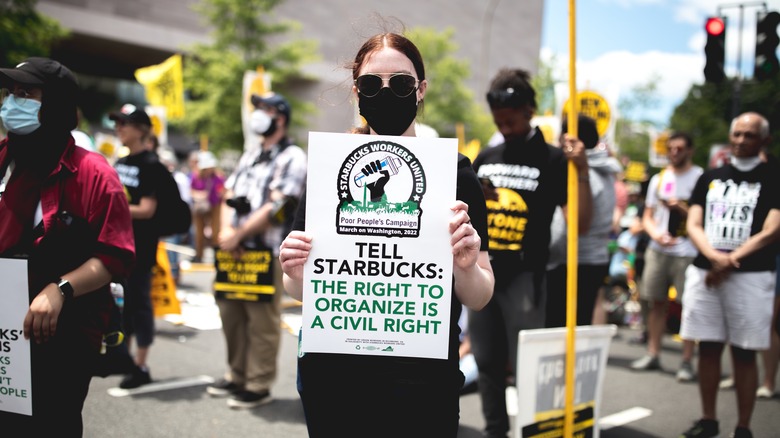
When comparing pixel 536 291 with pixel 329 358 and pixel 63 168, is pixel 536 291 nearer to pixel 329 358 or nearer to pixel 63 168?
pixel 329 358

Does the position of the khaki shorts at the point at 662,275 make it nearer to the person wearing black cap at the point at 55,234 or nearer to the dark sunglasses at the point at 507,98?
the dark sunglasses at the point at 507,98

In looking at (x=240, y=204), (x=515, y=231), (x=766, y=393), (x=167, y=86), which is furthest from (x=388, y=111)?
(x=167, y=86)

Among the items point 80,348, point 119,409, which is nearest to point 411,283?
point 80,348

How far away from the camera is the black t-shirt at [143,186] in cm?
472

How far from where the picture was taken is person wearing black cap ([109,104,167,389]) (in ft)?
15.5

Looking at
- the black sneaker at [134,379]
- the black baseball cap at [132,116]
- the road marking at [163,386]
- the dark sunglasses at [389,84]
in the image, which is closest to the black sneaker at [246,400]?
the road marking at [163,386]

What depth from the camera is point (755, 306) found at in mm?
3900

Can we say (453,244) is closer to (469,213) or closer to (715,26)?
(469,213)

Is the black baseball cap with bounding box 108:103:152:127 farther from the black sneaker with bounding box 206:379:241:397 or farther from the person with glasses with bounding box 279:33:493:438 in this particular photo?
the person with glasses with bounding box 279:33:493:438

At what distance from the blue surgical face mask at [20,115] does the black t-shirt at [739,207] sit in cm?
392

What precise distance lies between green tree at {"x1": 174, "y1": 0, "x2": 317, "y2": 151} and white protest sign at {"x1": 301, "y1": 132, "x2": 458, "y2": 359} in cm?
2355

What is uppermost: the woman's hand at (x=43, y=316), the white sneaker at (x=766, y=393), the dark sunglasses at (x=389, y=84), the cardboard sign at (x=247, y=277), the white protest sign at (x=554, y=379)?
the dark sunglasses at (x=389, y=84)

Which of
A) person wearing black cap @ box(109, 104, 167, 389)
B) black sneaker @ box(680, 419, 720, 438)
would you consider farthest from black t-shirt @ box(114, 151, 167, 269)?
black sneaker @ box(680, 419, 720, 438)

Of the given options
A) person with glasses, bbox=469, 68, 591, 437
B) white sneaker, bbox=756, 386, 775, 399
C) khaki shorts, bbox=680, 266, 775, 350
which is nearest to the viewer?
person with glasses, bbox=469, 68, 591, 437
